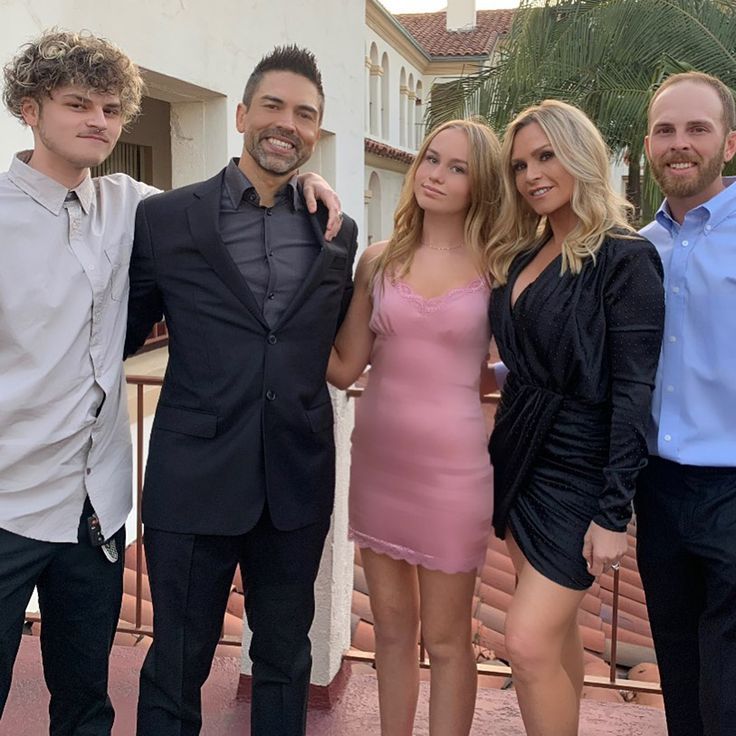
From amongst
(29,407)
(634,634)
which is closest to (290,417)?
(29,407)

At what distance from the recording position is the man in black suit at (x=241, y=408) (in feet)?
7.36

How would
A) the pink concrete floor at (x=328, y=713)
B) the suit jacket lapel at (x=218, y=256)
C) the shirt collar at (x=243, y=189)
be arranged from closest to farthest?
the suit jacket lapel at (x=218, y=256) → the shirt collar at (x=243, y=189) → the pink concrete floor at (x=328, y=713)

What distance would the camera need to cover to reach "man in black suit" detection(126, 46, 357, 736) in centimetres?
224

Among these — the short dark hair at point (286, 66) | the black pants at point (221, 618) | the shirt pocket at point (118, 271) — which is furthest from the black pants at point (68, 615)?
the short dark hair at point (286, 66)

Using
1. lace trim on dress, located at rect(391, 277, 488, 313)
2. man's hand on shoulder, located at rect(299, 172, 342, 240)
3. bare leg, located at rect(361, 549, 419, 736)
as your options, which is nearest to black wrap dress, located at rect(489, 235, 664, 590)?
lace trim on dress, located at rect(391, 277, 488, 313)

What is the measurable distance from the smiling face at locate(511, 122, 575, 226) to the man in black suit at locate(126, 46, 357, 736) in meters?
0.55

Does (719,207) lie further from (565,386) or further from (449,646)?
(449,646)

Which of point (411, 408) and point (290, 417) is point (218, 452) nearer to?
point (290, 417)

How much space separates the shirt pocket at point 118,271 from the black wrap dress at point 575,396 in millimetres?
1004

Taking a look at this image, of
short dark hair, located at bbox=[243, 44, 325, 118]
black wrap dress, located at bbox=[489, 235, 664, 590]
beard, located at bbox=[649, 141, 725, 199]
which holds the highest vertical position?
short dark hair, located at bbox=[243, 44, 325, 118]

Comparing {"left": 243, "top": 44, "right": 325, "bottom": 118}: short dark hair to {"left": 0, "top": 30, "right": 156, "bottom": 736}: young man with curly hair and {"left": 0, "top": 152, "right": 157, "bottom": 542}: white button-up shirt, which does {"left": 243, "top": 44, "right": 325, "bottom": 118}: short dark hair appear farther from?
{"left": 0, "top": 152, "right": 157, "bottom": 542}: white button-up shirt

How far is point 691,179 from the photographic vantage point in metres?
2.31

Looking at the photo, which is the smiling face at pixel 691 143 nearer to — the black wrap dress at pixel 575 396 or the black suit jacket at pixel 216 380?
the black wrap dress at pixel 575 396

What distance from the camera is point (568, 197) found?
2.32 meters
